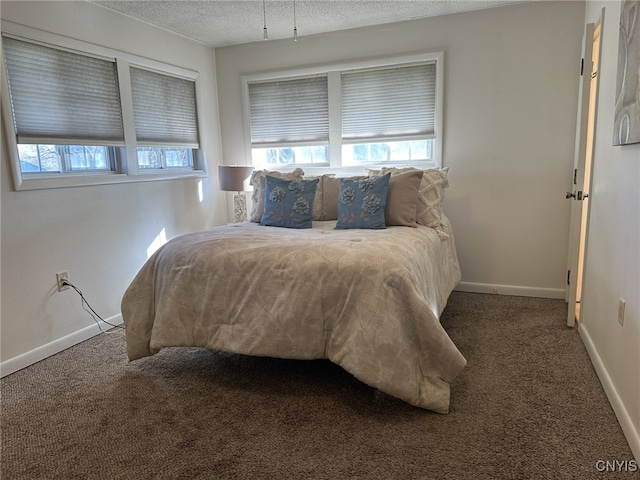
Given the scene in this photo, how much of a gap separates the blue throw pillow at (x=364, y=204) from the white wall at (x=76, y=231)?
5.57 feet

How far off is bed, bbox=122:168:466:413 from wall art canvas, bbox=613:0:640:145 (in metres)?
1.08

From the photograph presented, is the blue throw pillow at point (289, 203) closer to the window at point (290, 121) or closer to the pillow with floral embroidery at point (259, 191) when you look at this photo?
the pillow with floral embroidery at point (259, 191)

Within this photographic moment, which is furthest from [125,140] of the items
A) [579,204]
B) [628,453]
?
[628,453]

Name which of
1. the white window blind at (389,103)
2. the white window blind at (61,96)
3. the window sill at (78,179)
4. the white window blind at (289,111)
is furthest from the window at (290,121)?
the white window blind at (61,96)

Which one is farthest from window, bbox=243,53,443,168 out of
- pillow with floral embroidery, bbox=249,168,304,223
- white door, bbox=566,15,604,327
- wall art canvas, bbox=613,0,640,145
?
wall art canvas, bbox=613,0,640,145

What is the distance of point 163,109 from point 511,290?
340 centimetres

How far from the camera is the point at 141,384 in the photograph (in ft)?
7.81

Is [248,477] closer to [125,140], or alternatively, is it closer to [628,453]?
[628,453]

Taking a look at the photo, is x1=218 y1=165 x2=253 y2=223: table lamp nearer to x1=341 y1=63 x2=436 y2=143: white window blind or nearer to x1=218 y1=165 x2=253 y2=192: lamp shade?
x1=218 y1=165 x2=253 y2=192: lamp shade

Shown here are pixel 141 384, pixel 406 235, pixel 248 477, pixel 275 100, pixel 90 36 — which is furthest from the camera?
pixel 275 100

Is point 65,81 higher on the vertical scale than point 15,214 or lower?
higher

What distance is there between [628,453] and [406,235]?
56.5 inches

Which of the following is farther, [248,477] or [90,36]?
[90,36]

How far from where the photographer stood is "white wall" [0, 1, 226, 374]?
2.61 metres
